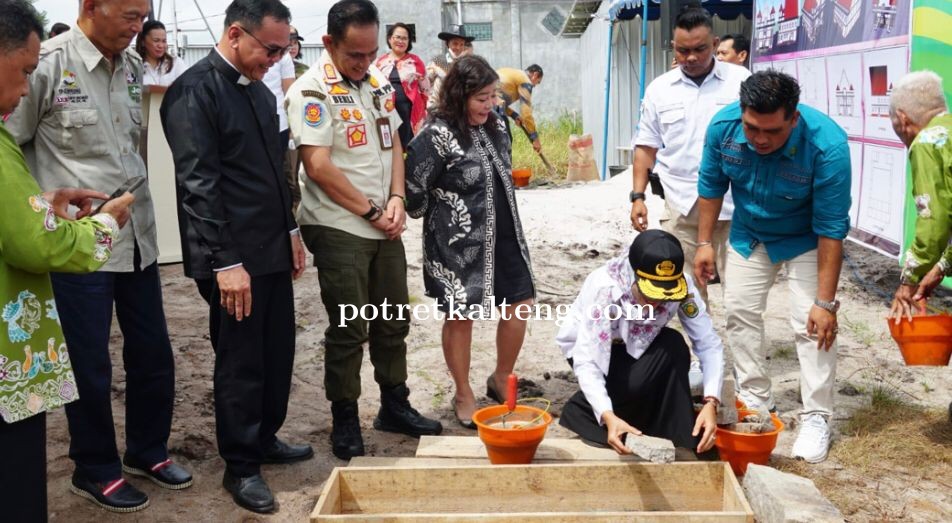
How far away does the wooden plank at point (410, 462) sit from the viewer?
3.68 m

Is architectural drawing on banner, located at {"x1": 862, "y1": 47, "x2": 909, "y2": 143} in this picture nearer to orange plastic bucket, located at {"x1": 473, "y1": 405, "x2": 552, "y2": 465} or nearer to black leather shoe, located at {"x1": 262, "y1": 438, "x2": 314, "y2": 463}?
orange plastic bucket, located at {"x1": 473, "y1": 405, "x2": 552, "y2": 465}

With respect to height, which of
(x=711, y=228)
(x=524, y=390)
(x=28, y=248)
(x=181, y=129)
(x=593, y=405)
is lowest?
(x=524, y=390)

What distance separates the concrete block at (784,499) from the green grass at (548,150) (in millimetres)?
10317

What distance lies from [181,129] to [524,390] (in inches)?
98.6

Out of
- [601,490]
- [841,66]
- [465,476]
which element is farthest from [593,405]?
[841,66]

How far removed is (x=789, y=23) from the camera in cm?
745

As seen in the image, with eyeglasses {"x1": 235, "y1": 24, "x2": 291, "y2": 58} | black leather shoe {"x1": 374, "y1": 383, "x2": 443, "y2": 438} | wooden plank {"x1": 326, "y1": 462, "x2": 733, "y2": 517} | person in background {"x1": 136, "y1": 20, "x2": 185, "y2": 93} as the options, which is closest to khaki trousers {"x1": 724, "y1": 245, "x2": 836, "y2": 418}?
wooden plank {"x1": 326, "y1": 462, "x2": 733, "y2": 517}

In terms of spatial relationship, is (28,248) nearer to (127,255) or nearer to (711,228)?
(127,255)

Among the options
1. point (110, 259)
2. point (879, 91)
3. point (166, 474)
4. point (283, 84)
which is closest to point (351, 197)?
point (110, 259)

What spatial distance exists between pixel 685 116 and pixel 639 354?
1533 millimetres

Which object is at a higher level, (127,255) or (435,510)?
(127,255)

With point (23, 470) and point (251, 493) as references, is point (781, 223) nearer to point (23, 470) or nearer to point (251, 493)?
point (251, 493)

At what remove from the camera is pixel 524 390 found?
16.4ft
